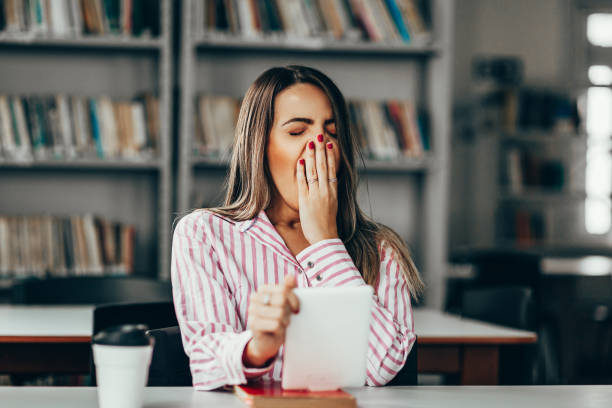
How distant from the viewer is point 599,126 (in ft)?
20.2

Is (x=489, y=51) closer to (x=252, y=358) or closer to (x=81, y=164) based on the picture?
(x=81, y=164)

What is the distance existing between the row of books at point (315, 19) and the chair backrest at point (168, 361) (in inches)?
87.1

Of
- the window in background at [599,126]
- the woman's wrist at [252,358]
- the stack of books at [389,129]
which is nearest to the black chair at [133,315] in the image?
the woman's wrist at [252,358]

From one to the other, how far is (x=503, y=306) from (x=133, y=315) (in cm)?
122

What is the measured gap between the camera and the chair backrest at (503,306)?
223cm

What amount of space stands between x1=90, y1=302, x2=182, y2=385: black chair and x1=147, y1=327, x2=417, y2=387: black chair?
196 millimetres

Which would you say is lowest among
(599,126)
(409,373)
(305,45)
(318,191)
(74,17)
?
(409,373)

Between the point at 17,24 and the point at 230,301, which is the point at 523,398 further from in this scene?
the point at 17,24

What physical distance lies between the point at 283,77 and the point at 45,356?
1062 mm

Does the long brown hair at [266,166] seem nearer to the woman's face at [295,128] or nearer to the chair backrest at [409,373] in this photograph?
the woman's face at [295,128]

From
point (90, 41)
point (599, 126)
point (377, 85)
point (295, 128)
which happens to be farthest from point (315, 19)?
point (599, 126)

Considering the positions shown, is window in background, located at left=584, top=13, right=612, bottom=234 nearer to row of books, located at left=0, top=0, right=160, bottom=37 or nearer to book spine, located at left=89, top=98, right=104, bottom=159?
row of books, located at left=0, top=0, right=160, bottom=37

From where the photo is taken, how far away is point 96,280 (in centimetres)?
251

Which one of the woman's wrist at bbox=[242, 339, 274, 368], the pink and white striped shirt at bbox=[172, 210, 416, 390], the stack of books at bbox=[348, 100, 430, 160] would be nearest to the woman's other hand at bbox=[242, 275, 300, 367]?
the woman's wrist at bbox=[242, 339, 274, 368]
